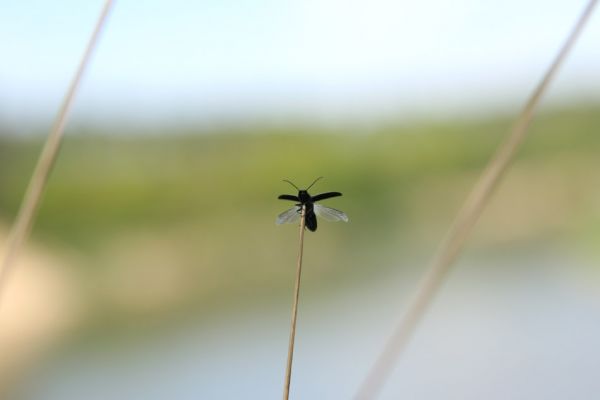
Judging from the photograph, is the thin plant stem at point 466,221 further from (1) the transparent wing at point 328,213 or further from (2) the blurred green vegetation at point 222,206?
(2) the blurred green vegetation at point 222,206

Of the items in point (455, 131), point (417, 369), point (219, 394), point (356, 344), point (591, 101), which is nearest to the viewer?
point (219, 394)

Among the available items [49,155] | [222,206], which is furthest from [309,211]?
[222,206]

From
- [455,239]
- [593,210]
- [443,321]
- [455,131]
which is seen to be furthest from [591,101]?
[455,239]

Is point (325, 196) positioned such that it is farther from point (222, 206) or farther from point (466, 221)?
point (222, 206)

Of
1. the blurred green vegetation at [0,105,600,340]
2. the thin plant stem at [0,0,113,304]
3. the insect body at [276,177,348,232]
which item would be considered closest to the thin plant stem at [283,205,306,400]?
the insect body at [276,177,348,232]

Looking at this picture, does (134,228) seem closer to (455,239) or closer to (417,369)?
(417,369)
